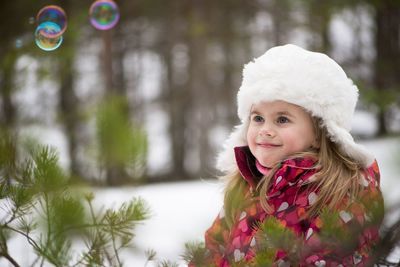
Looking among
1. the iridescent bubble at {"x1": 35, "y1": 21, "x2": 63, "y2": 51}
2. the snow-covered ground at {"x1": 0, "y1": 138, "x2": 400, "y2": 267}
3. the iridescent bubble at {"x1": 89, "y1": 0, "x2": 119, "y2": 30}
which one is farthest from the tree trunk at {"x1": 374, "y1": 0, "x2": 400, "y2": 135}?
the iridescent bubble at {"x1": 35, "y1": 21, "x2": 63, "y2": 51}

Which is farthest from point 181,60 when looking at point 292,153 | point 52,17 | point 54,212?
point 54,212

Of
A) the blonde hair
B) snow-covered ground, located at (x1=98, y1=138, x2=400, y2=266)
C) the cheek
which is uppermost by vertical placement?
the cheek

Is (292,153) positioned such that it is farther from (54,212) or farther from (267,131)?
(54,212)

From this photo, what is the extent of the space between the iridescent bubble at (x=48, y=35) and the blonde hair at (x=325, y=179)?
1971 mm

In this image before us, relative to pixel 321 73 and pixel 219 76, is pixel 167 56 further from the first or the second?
pixel 321 73

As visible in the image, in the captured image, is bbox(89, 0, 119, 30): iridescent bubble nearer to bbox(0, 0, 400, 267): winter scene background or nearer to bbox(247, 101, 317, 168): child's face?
bbox(0, 0, 400, 267): winter scene background

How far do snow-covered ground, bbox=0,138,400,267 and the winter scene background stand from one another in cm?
5

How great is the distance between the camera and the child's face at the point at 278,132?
1.98m

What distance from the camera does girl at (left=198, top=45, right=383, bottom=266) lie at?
72.4 inches

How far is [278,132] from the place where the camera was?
197cm

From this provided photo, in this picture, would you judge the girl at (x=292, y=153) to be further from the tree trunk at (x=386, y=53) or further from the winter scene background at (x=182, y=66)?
the tree trunk at (x=386, y=53)

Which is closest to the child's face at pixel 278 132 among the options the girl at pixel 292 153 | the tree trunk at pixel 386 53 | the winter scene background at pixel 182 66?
the girl at pixel 292 153

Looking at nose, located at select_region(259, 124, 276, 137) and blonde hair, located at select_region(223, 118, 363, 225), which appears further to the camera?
nose, located at select_region(259, 124, 276, 137)

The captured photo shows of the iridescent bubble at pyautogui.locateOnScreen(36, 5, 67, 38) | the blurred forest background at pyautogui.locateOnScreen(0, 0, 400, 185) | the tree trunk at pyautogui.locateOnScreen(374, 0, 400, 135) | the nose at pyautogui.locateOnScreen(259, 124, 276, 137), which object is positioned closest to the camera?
the nose at pyautogui.locateOnScreen(259, 124, 276, 137)
